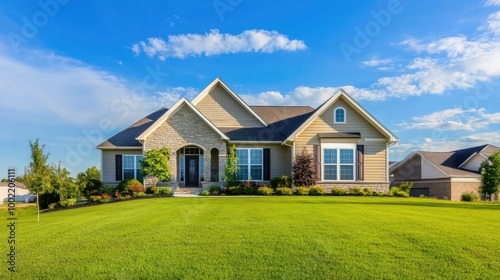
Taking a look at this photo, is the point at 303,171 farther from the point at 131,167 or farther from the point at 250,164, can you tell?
the point at 131,167

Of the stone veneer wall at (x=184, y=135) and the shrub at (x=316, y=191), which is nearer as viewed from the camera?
the shrub at (x=316, y=191)

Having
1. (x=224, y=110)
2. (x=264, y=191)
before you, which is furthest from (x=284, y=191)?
(x=224, y=110)

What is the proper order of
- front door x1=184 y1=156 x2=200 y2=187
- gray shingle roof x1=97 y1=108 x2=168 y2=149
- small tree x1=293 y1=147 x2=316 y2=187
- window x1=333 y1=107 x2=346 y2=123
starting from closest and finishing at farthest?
1. small tree x1=293 y1=147 x2=316 y2=187
2. window x1=333 y1=107 x2=346 y2=123
3. gray shingle roof x1=97 y1=108 x2=168 y2=149
4. front door x1=184 y1=156 x2=200 y2=187

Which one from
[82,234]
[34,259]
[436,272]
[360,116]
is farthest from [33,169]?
[360,116]

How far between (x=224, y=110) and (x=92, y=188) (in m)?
10.3

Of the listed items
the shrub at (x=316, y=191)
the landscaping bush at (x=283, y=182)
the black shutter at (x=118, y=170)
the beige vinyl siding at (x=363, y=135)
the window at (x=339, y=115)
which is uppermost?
the window at (x=339, y=115)

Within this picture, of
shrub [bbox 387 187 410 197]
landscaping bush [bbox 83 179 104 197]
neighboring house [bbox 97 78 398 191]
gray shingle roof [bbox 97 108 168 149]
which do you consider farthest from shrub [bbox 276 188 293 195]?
landscaping bush [bbox 83 179 104 197]

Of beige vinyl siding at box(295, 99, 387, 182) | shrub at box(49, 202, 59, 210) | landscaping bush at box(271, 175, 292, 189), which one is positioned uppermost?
beige vinyl siding at box(295, 99, 387, 182)

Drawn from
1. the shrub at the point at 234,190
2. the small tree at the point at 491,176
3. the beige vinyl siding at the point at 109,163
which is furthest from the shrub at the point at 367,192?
the beige vinyl siding at the point at 109,163

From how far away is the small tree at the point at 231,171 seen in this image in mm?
20359

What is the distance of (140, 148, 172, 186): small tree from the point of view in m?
19.8

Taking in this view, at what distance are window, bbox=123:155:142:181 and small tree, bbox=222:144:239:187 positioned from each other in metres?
6.42

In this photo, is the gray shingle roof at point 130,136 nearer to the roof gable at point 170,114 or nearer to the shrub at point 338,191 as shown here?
the roof gable at point 170,114

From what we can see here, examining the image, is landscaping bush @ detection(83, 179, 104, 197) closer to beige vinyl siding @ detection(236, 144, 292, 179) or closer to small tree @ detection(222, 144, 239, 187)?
small tree @ detection(222, 144, 239, 187)
